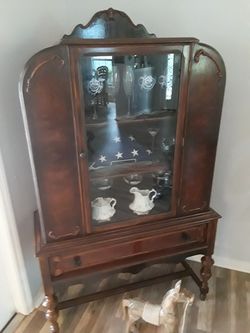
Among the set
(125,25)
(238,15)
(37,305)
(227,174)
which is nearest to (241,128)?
(227,174)

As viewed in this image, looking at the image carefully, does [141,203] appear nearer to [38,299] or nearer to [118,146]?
[118,146]

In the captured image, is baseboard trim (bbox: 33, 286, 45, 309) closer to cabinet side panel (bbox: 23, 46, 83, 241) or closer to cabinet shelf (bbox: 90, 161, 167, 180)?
cabinet side panel (bbox: 23, 46, 83, 241)

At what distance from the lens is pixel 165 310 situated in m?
1.14

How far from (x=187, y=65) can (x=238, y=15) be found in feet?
1.75

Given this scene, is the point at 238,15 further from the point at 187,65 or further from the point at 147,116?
the point at 147,116

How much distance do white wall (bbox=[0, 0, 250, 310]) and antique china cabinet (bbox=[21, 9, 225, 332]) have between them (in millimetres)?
202

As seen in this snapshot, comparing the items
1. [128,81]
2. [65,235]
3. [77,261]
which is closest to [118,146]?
[128,81]

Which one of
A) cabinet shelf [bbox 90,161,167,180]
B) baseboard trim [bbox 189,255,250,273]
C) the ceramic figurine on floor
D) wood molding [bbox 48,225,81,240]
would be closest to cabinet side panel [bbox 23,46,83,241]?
wood molding [bbox 48,225,81,240]

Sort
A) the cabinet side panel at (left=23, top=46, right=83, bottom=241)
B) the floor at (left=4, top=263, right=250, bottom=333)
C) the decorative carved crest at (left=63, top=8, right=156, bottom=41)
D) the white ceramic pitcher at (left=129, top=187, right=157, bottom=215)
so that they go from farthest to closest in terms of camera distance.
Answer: the floor at (left=4, top=263, right=250, bottom=333)
the white ceramic pitcher at (left=129, top=187, right=157, bottom=215)
the decorative carved crest at (left=63, top=8, right=156, bottom=41)
the cabinet side panel at (left=23, top=46, right=83, bottom=241)

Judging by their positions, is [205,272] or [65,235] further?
[205,272]

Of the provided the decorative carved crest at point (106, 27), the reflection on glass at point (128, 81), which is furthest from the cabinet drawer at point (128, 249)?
the decorative carved crest at point (106, 27)

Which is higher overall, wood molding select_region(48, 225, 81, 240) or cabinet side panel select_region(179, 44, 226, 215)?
cabinet side panel select_region(179, 44, 226, 215)

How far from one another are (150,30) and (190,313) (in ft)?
5.47

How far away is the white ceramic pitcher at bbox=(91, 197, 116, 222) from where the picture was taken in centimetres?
136
